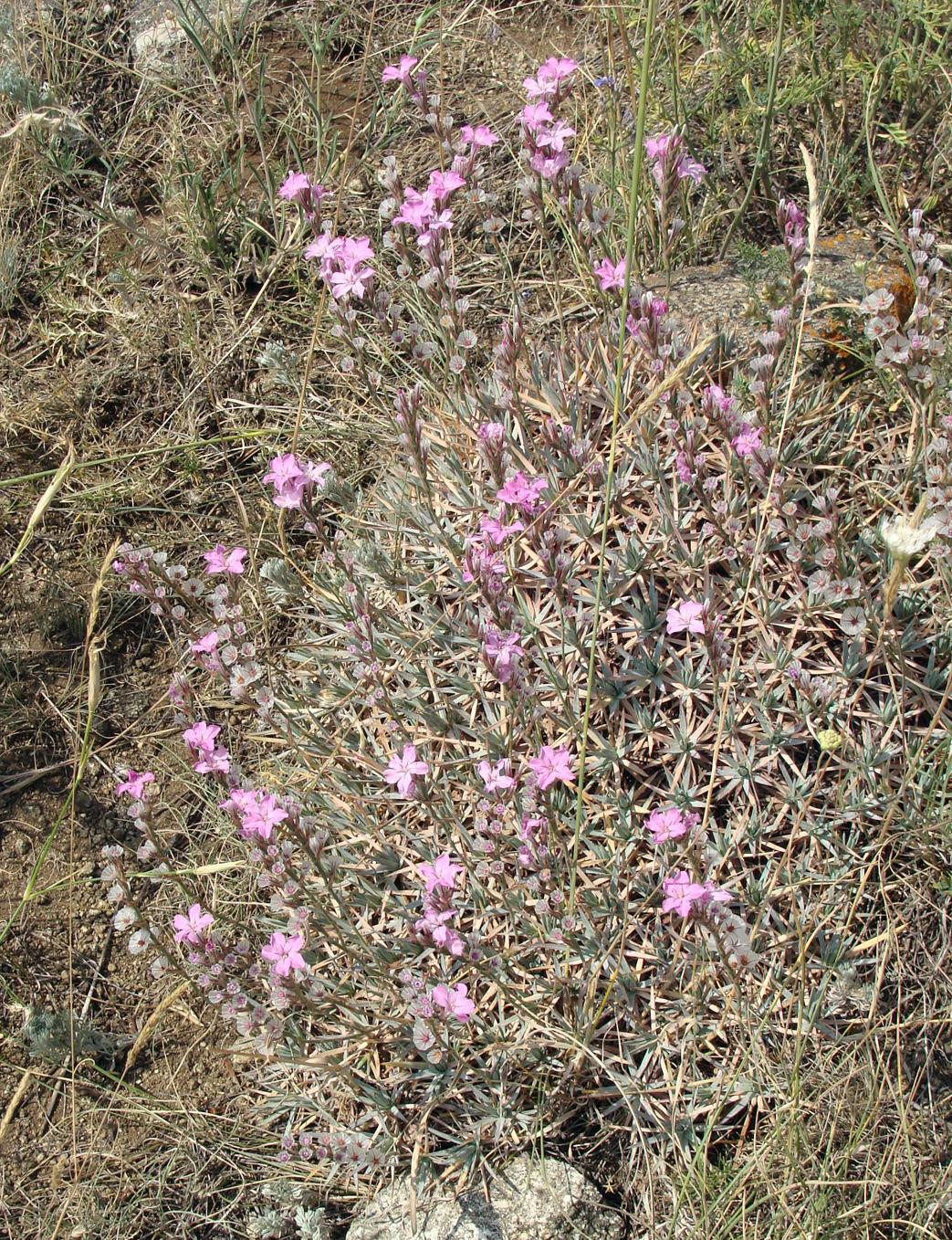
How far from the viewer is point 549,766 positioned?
105 inches

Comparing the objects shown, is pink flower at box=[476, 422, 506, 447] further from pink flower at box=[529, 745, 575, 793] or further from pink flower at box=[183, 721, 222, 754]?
pink flower at box=[183, 721, 222, 754]

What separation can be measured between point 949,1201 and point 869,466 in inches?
70.4

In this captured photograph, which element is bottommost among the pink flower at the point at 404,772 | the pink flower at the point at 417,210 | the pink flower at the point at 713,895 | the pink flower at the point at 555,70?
the pink flower at the point at 713,895

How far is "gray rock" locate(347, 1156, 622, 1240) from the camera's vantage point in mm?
2635

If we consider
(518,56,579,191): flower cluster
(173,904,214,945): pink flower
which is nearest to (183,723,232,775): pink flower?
(173,904,214,945): pink flower

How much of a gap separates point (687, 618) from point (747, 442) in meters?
0.49

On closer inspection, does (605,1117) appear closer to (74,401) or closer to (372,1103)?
(372,1103)

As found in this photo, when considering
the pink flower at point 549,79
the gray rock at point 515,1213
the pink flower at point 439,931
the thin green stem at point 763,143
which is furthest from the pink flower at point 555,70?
the gray rock at point 515,1213

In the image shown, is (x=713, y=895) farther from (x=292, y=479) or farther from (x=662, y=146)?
(x=662, y=146)

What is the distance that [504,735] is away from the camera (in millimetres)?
3020

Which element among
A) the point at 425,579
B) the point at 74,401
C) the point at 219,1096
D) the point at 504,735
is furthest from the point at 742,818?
the point at 74,401

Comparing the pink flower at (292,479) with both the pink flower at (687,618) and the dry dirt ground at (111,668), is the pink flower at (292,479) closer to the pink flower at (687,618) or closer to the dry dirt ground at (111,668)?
the dry dirt ground at (111,668)

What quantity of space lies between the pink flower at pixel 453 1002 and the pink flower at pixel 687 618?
0.95 meters

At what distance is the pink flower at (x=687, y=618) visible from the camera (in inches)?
103
